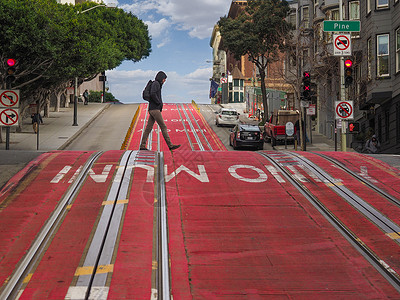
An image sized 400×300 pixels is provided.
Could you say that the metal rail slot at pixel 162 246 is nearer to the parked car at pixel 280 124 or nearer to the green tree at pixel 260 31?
the parked car at pixel 280 124

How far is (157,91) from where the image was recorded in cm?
1463

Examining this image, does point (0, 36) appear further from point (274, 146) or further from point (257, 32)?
point (257, 32)

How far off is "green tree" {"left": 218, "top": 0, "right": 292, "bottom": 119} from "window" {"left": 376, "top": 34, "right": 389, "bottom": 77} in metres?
22.8

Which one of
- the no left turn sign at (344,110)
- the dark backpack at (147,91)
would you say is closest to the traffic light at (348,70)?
the no left turn sign at (344,110)

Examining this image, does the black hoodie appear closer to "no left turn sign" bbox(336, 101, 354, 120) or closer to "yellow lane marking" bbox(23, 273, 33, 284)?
"yellow lane marking" bbox(23, 273, 33, 284)

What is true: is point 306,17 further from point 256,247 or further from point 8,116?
point 256,247

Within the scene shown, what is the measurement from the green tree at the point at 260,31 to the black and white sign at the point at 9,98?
38.1 meters

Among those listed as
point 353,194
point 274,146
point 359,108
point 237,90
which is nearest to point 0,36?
point 274,146

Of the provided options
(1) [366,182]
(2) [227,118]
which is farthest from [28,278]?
(2) [227,118]

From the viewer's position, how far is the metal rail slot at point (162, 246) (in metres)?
6.32

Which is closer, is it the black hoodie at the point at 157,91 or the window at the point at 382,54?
the black hoodie at the point at 157,91

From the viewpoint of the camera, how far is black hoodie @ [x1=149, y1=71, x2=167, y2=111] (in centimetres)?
1455

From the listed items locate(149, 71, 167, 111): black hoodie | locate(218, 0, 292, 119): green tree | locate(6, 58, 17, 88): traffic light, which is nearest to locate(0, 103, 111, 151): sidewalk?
locate(6, 58, 17, 88): traffic light

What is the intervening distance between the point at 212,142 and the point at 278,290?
3248 centimetres
